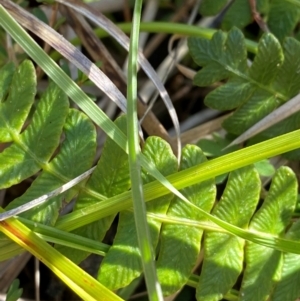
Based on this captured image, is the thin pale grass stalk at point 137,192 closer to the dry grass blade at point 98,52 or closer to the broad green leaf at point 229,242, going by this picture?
the broad green leaf at point 229,242

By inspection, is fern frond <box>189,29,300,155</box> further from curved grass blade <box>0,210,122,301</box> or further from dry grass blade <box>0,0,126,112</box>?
curved grass blade <box>0,210,122,301</box>

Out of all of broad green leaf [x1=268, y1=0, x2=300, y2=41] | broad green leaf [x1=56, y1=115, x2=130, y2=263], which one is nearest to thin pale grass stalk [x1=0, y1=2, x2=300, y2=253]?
broad green leaf [x1=56, y1=115, x2=130, y2=263]

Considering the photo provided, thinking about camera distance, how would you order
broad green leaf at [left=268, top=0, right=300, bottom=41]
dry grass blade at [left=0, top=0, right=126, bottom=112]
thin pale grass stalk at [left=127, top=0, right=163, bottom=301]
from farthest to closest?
broad green leaf at [left=268, top=0, right=300, bottom=41]
dry grass blade at [left=0, top=0, right=126, bottom=112]
thin pale grass stalk at [left=127, top=0, right=163, bottom=301]

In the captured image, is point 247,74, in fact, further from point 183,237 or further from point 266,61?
point 183,237

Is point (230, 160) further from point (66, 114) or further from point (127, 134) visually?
point (66, 114)

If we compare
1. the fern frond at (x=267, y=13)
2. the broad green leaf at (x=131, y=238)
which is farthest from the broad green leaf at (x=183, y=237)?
the fern frond at (x=267, y=13)
